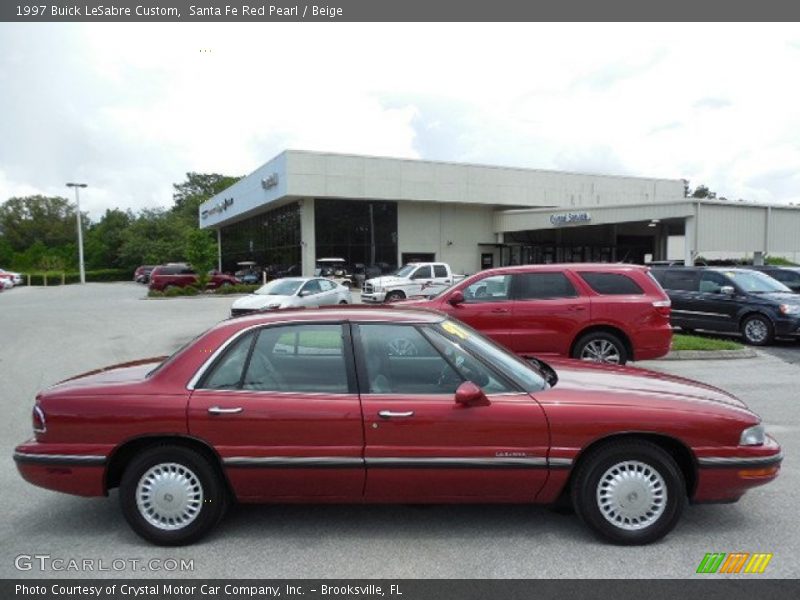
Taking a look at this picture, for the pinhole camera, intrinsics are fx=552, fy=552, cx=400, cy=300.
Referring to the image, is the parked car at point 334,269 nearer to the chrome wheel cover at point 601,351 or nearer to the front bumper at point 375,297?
the front bumper at point 375,297

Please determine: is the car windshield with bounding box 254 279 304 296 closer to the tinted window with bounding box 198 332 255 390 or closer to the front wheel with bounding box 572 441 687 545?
the tinted window with bounding box 198 332 255 390

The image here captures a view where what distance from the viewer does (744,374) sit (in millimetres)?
9008

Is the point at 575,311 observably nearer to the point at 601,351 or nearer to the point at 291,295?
the point at 601,351

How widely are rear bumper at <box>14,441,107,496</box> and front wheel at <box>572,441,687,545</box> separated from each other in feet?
10.4

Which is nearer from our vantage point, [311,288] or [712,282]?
[712,282]

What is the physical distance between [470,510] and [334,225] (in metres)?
31.9

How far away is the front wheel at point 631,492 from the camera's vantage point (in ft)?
11.6

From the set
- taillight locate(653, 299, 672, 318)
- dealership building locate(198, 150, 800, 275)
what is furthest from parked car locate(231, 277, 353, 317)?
dealership building locate(198, 150, 800, 275)

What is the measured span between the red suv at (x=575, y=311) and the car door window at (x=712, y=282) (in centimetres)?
563

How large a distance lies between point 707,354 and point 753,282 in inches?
144

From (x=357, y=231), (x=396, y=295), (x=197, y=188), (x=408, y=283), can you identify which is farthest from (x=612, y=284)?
(x=197, y=188)

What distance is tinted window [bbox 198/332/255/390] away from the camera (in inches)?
145

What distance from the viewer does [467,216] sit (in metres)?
39.3

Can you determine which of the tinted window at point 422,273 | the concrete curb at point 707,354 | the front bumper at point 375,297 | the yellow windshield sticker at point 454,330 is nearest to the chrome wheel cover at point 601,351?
the concrete curb at point 707,354
